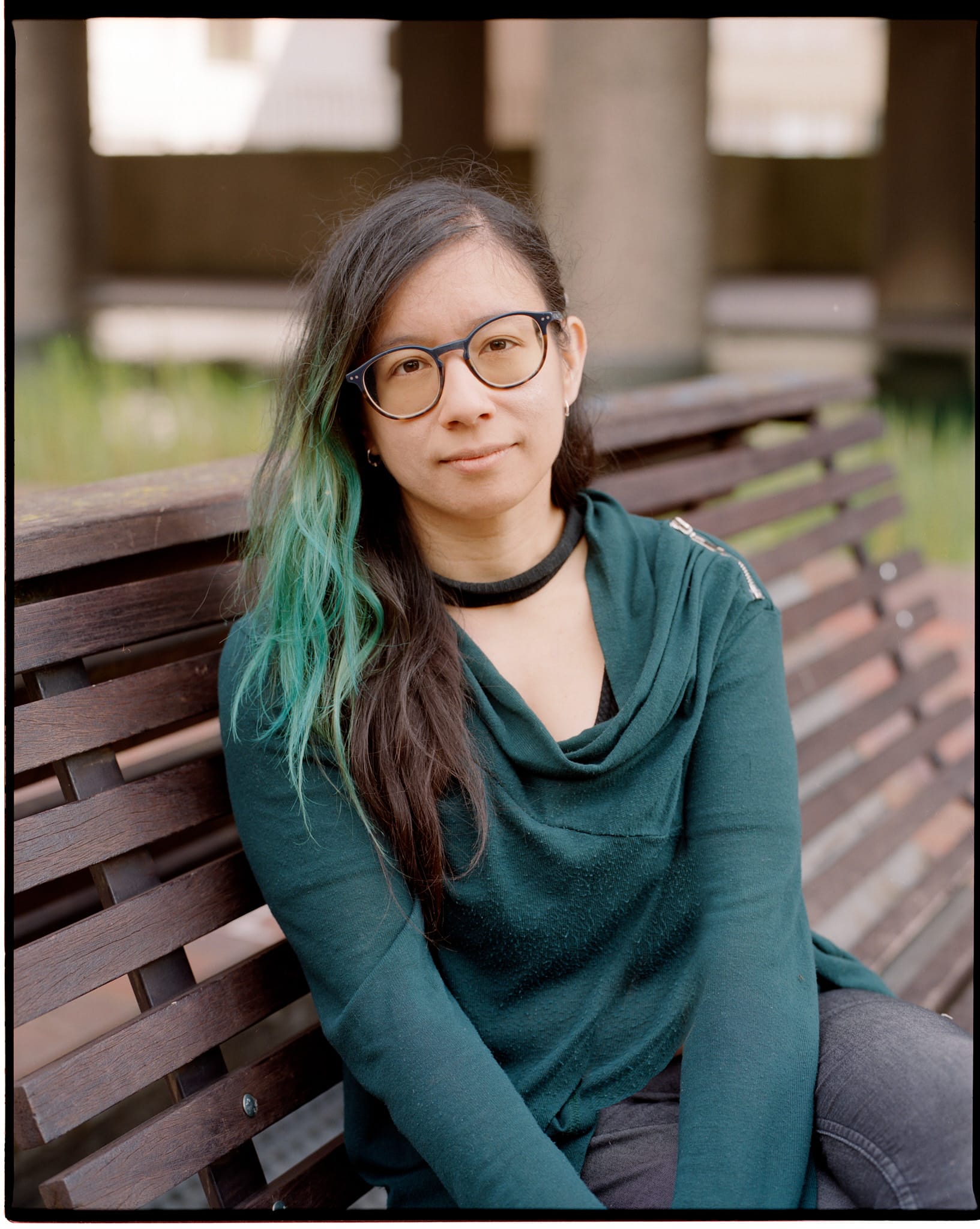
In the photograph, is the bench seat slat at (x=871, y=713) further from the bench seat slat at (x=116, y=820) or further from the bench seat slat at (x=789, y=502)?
the bench seat slat at (x=116, y=820)

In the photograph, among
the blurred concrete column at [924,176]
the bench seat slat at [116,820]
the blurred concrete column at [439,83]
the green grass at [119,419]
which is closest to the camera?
the bench seat slat at [116,820]

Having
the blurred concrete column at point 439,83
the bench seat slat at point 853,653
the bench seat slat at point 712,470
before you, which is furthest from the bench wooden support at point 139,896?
the blurred concrete column at point 439,83

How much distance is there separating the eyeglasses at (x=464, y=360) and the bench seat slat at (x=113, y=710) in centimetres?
50

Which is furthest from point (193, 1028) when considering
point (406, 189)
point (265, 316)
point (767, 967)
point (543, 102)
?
point (265, 316)

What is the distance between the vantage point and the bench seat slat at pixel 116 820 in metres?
1.57

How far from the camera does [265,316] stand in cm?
1438

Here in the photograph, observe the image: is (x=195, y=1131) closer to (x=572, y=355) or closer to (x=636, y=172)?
(x=572, y=355)

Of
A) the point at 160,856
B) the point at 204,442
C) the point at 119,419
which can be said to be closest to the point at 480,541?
the point at 160,856

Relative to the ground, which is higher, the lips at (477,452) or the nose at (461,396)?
the nose at (461,396)

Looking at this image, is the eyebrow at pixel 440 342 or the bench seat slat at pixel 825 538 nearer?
the eyebrow at pixel 440 342

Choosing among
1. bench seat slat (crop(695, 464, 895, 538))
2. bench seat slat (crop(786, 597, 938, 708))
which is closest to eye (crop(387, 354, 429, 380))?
bench seat slat (crop(695, 464, 895, 538))

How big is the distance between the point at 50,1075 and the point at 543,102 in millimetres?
7355

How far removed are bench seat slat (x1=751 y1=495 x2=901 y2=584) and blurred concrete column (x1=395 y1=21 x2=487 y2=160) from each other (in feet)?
47.7

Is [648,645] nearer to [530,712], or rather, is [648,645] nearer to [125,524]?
[530,712]
